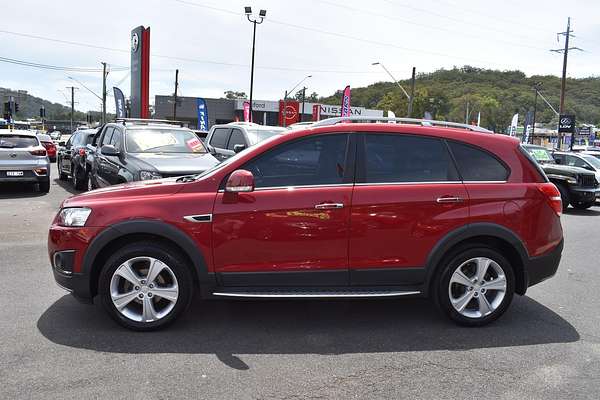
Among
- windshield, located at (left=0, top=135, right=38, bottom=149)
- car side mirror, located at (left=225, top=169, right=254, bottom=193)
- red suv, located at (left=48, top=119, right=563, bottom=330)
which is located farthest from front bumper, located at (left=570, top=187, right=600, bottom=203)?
windshield, located at (left=0, top=135, right=38, bottom=149)

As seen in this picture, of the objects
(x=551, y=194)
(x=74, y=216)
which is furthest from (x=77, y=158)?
(x=551, y=194)

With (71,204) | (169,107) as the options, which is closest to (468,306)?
(71,204)

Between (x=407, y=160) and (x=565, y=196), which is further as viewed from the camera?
(x=565, y=196)

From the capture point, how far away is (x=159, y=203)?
4246mm

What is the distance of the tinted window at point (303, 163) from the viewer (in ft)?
14.3

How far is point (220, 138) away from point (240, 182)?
950cm

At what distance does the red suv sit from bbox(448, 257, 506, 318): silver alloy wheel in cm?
1

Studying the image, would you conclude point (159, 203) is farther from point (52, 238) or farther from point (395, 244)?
point (395, 244)

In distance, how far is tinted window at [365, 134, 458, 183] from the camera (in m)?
4.47

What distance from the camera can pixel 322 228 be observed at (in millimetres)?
4258

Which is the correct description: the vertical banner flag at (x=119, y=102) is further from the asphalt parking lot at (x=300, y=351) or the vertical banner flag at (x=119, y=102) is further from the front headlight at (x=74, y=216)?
the front headlight at (x=74, y=216)

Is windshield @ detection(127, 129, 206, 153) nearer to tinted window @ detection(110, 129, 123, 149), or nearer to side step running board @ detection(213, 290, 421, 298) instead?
tinted window @ detection(110, 129, 123, 149)

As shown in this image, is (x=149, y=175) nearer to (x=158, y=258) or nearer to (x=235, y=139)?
(x=158, y=258)

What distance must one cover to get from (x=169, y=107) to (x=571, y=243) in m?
68.2
